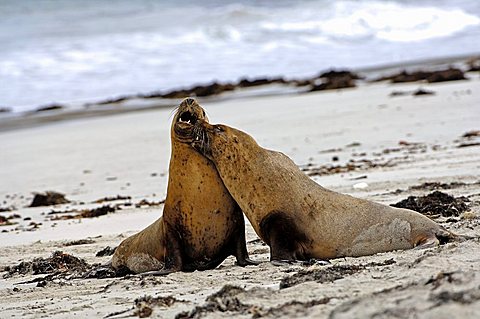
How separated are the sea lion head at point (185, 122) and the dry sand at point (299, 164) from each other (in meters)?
0.82

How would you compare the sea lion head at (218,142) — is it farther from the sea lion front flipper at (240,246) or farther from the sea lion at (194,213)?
the sea lion front flipper at (240,246)

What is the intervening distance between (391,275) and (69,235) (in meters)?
3.68

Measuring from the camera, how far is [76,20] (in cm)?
3662

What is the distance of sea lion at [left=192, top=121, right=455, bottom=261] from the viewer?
5.25 m

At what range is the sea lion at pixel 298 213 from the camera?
17.2 feet

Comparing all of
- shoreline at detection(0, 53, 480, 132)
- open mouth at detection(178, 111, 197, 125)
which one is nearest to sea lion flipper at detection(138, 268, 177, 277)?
open mouth at detection(178, 111, 197, 125)

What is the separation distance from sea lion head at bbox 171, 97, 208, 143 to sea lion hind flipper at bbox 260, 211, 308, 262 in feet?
2.25

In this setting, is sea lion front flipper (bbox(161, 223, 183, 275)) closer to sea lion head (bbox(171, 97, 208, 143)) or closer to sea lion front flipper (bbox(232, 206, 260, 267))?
sea lion front flipper (bbox(232, 206, 260, 267))

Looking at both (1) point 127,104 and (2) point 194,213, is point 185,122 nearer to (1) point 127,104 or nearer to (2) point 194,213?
(2) point 194,213

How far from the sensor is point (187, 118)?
548 centimetres

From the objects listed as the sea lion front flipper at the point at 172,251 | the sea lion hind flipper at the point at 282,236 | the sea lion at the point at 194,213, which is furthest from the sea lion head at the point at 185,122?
the sea lion hind flipper at the point at 282,236

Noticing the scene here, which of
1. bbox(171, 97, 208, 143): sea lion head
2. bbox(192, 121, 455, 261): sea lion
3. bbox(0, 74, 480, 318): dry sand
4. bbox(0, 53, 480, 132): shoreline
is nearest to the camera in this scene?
bbox(0, 74, 480, 318): dry sand

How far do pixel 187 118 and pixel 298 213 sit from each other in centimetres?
89

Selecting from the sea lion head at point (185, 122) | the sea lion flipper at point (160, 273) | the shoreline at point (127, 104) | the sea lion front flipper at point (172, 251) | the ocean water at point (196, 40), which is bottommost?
the sea lion flipper at point (160, 273)
